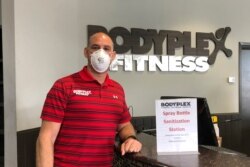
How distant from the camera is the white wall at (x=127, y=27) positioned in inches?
112

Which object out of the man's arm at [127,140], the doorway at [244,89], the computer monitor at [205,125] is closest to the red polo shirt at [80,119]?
the man's arm at [127,140]

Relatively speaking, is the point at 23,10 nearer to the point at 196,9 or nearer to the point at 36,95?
the point at 36,95

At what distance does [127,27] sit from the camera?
14.4 ft

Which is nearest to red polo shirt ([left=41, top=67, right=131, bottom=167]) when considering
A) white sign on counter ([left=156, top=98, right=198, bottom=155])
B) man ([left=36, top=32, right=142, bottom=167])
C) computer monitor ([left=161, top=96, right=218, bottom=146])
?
man ([left=36, top=32, right=142, bottom=167])

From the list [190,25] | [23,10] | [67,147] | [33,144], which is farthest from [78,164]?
[190,25]

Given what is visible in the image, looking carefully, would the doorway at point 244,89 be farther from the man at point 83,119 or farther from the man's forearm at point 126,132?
the man at point 83,119

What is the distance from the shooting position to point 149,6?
449 cm

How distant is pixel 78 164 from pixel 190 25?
3562mm

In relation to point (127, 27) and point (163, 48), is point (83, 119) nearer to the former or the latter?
point (127, 27)

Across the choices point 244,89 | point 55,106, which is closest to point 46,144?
point 55,106

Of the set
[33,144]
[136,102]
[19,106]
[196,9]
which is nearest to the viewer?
[19,106]

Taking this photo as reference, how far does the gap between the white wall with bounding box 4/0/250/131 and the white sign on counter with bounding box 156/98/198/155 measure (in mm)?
1550

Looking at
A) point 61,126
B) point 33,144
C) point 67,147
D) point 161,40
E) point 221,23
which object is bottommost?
point 33,144

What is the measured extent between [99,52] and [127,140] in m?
0.49
